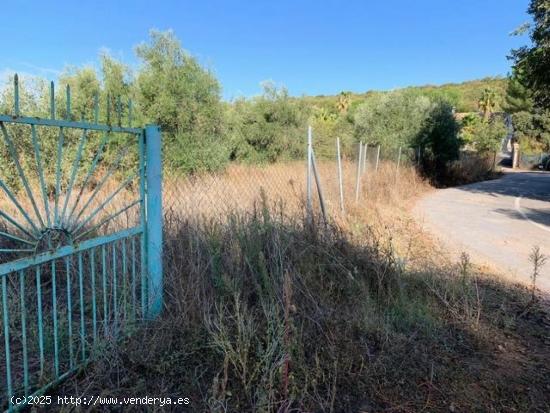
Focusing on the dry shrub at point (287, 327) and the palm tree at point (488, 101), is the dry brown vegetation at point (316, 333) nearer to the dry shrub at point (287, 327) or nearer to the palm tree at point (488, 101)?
the dry shrub at point (287, 327)

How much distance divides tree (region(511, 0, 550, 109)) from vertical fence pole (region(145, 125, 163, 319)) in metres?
13.8

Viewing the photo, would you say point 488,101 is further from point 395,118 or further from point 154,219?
point 154,219

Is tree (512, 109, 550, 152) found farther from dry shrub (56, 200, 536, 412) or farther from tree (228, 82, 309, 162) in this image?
dry shrub (56, 200, 536, 412)

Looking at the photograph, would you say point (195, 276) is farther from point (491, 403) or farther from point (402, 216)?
point (402, 216)

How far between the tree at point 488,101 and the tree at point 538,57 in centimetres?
5968

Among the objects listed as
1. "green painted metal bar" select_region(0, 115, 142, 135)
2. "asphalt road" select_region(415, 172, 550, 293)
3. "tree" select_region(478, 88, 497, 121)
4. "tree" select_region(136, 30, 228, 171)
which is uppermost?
"tree" select_region(478, 88, 497, 121)

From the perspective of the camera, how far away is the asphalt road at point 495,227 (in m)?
6.44

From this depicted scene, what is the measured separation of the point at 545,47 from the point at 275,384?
48.6 feet

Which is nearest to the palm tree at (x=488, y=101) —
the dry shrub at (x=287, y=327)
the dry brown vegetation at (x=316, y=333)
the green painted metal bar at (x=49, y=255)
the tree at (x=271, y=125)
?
the tree at (x=271, y=125)

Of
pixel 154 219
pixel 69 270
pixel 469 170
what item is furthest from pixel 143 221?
pixel 469 170

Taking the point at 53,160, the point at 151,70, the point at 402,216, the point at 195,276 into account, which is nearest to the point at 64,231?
the point at 195,276

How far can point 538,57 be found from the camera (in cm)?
1325

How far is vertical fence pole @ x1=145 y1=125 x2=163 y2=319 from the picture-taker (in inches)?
133

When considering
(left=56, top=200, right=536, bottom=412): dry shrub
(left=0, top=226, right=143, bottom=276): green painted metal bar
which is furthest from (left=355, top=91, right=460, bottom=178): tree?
(left=0, top=226, right=143, bottom=276): green painted metal bar
